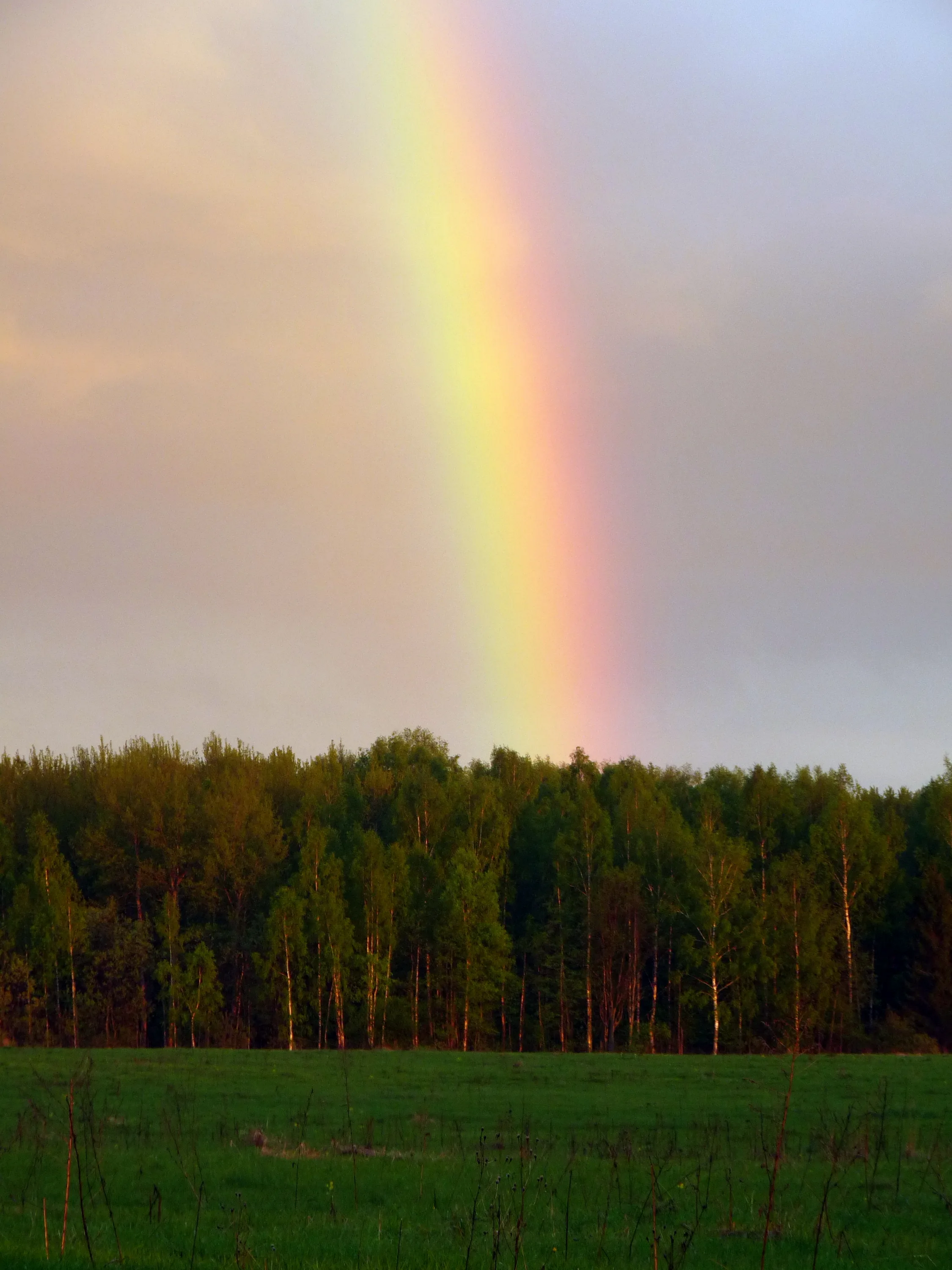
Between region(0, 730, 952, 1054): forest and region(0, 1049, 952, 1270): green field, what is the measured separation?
34470 millimetres

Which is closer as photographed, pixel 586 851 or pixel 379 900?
pixel 379 900

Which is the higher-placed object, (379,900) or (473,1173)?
(473,1173)

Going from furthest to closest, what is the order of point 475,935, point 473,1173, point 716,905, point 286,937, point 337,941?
point 475,935 < point 337,941 < point 286,937 < point 716,905 < point 473,1173

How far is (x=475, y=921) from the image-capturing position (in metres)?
68.5

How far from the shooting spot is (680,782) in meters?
97.0

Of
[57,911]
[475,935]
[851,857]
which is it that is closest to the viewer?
[57,911]

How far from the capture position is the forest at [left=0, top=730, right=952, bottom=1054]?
217 feet

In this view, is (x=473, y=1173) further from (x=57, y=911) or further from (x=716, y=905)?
(x=57, y=911)

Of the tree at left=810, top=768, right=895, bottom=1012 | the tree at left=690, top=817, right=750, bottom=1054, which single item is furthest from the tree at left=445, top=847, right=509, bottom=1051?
the tree at left=810, top=768, right=895, bottom=1012

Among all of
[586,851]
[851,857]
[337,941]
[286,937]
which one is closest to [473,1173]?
[337,941]

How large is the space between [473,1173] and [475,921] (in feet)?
175

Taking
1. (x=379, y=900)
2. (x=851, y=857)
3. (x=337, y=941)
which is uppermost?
(x=851, y=857)

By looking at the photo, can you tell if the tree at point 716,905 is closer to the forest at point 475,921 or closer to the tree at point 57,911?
the forest at point 475,921

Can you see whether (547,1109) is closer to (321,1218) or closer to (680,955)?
(321,1218)
